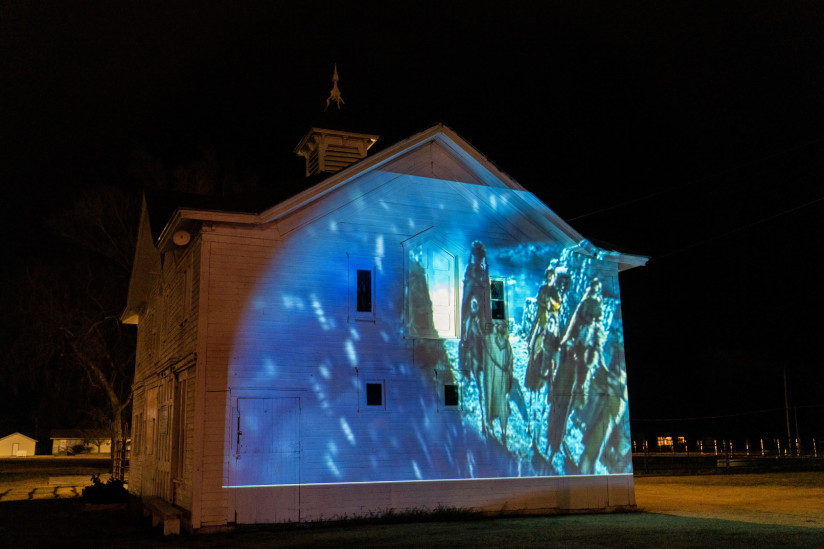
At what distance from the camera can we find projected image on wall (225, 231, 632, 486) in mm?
14102

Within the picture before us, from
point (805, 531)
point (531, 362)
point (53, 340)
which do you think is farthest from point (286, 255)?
point (53, 340)

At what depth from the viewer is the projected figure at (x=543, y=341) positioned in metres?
16.3

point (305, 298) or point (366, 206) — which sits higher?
point (366, 206)

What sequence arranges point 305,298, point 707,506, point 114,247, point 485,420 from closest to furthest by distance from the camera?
point 305,298 < point 485,420 < point 707,506 < point 114,247


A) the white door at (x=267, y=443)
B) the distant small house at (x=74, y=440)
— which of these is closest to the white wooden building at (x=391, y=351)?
the white door at (x=267, y=443)

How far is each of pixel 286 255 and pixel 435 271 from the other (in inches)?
123

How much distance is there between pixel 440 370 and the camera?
15.5m

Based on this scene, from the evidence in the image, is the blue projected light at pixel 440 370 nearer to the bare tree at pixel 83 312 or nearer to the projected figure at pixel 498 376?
the projected figure at pixel 498 376

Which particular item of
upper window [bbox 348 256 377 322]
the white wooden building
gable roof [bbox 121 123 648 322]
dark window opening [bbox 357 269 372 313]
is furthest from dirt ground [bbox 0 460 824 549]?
gable roof [bbox 121 123 648 322]

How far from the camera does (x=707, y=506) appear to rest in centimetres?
1722

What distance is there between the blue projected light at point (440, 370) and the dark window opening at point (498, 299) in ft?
0.11

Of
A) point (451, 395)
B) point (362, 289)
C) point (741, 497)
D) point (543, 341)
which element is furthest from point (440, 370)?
point (741, 497)

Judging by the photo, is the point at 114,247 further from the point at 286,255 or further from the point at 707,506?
the point at 707,506

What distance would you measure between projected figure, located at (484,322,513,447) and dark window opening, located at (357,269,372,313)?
266 cm
